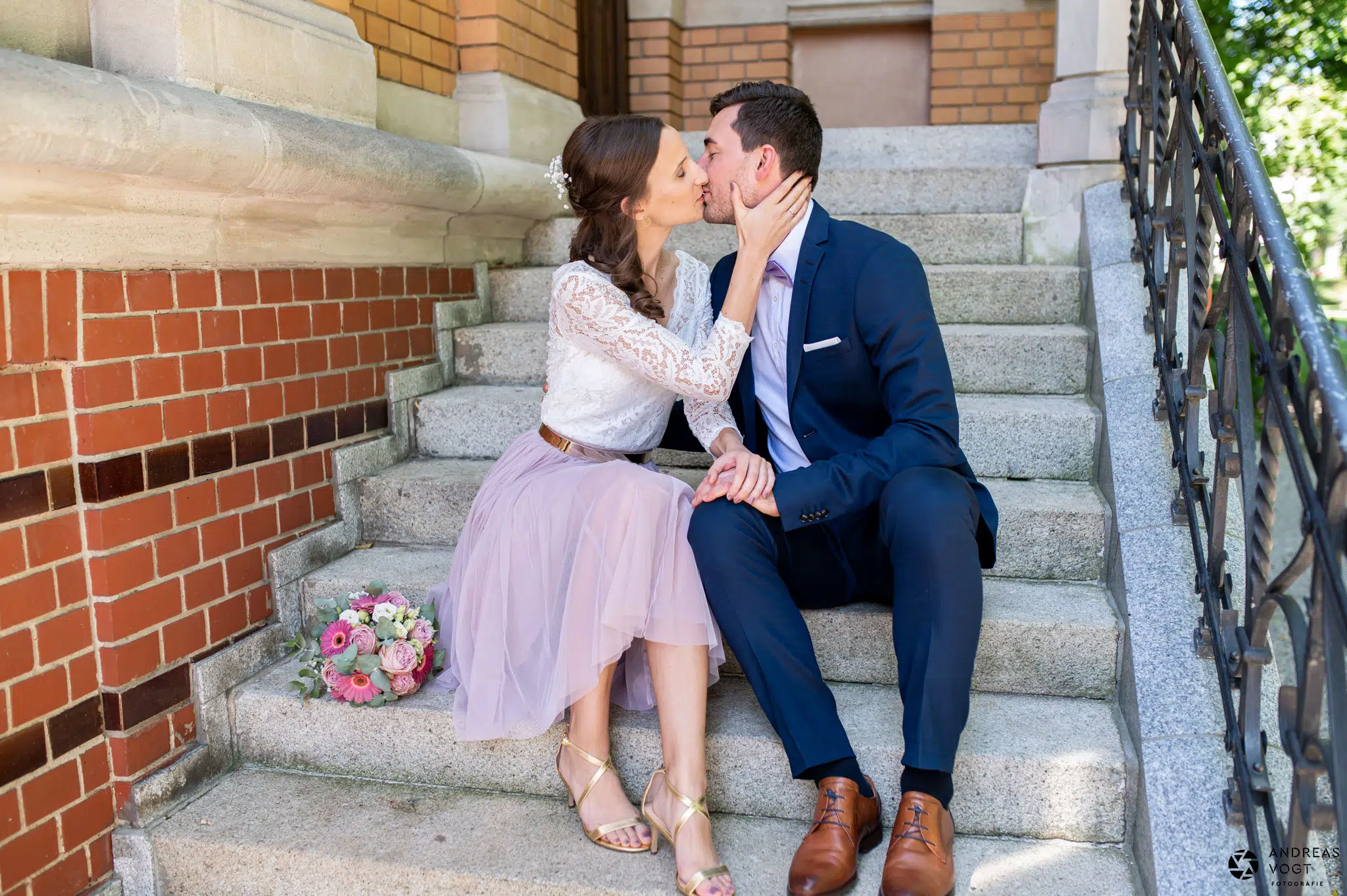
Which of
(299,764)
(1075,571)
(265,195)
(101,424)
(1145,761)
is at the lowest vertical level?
(299,764)

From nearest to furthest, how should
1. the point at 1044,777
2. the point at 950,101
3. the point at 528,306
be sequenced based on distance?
the point at 1044,777
the point at 528,306
the point at 950,101

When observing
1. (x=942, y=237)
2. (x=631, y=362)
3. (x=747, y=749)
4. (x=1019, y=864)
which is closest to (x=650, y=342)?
(x=631, y=362)

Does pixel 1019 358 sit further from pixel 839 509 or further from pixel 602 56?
pixel 602 56

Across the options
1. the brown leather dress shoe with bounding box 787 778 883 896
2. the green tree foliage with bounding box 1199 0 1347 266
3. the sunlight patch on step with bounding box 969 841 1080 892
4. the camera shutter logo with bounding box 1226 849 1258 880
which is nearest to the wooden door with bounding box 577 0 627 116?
the green tree foliage with bounding box 1199 0 1347 266

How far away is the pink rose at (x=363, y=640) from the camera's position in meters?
2.63

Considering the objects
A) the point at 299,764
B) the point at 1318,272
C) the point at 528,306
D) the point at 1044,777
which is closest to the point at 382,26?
the point at 528,306

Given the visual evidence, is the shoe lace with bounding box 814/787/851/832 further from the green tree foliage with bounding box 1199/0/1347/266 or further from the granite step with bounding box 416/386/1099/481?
the green tree foliage with bounding box 1199/0/1347/266

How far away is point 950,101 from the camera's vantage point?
6066 millimetres

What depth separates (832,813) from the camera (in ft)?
7.09

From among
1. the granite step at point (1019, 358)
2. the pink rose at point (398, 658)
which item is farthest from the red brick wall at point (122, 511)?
the granite step at point (1019, 358)

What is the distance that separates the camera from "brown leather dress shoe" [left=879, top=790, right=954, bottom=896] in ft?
→ 6.70

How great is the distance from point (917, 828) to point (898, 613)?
424 mm

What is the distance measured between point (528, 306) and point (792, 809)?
7.60 feet

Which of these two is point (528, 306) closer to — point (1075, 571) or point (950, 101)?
point (1075, 571)
